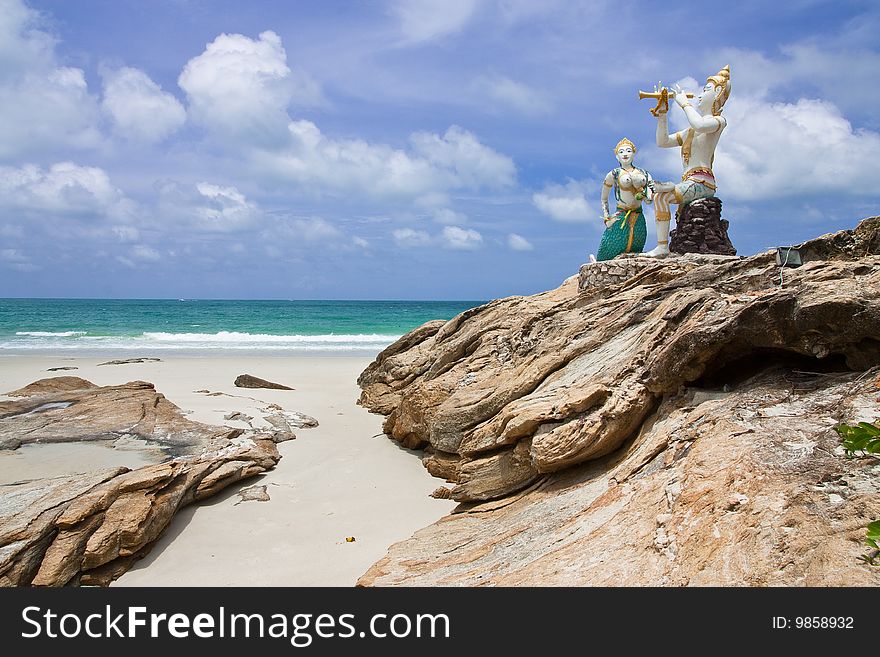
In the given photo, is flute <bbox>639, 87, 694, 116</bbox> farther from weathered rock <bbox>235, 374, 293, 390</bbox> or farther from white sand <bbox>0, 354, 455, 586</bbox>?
weathered rock <bbox>235, 374, 293, 390</bbox>

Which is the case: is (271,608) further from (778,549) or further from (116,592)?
(778,549)

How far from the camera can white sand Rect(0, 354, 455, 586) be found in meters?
4.59

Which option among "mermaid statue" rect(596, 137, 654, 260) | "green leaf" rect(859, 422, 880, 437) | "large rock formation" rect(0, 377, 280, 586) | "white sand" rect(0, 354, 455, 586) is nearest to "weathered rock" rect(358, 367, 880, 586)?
"green leaf" rect(859, 422, 880, 437)

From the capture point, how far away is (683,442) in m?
3.84

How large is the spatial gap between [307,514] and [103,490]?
1816mm

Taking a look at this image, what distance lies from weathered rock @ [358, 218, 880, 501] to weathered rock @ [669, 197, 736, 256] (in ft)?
5.64

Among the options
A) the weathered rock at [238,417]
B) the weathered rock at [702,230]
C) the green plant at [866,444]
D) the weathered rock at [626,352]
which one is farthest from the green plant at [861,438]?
the weathered rock at [238,417]

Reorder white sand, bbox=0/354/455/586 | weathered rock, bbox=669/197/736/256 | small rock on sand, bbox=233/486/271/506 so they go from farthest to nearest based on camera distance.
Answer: weathered rock, bbox=669/197/736/256, small rock on sand, bbox=233/486/271/506, white sand, bbox=0/354/455/586

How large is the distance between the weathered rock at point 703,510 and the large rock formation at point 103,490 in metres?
2.19

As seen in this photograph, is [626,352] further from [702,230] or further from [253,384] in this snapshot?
[253,384]

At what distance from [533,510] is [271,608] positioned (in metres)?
2.14

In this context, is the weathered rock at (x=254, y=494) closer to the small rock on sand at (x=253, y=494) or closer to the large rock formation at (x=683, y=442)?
the small rock on sand at (x=253, y=494)

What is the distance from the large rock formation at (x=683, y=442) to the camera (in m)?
2.81

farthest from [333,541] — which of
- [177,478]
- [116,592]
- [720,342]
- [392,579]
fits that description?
[720,342]
